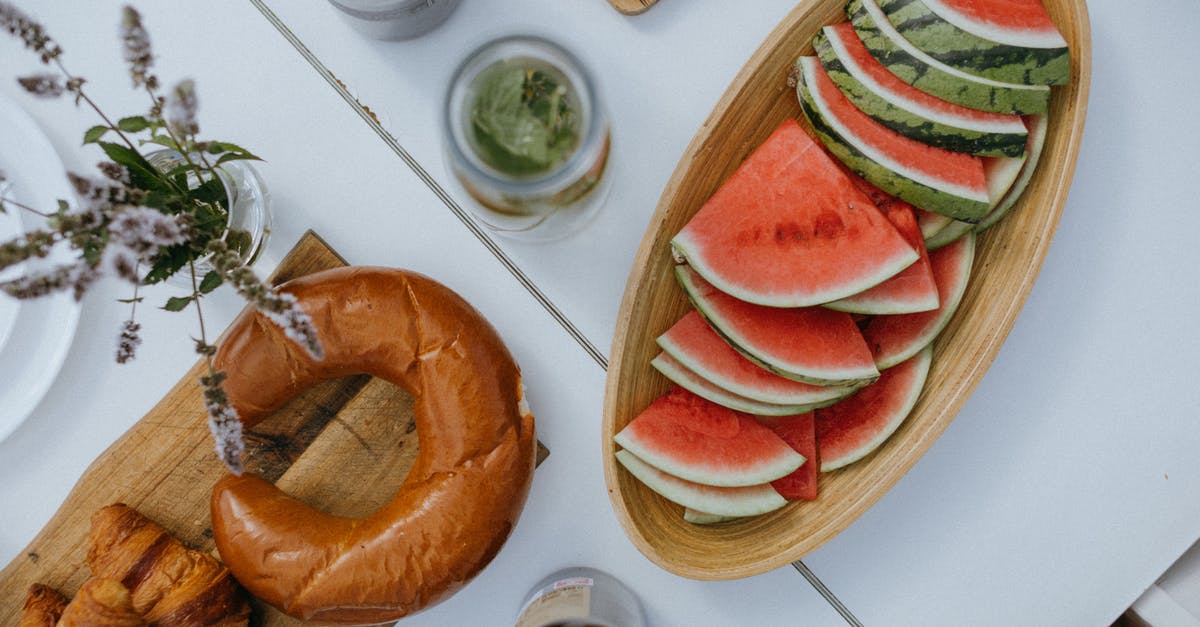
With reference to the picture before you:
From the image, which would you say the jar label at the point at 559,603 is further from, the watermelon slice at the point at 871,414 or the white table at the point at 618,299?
the watermelon slice at the point at 871,414

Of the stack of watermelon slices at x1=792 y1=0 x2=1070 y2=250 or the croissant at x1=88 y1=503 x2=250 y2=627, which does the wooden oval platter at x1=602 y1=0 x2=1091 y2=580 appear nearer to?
the stack of watermelon slices at x1=792 y1=0 x2=1070 y2=250

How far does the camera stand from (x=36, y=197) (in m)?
1.12

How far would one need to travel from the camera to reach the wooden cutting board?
1.12m

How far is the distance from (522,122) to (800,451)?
60 centimetres

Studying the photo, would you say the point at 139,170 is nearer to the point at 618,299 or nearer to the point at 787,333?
the point at 618,299

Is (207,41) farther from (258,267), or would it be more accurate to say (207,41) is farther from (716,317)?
(716,317)

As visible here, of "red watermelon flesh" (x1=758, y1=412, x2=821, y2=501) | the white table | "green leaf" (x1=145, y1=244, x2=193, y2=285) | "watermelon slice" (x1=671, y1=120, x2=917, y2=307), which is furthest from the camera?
the white table

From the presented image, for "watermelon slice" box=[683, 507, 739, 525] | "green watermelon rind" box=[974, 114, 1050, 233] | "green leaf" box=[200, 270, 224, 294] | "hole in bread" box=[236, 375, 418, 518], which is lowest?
"watermelon slice" box=[683, 507, 739, 525]

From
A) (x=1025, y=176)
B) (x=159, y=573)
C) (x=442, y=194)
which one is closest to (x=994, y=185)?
(x=1025, y=176)

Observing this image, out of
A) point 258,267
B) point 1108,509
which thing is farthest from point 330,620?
point 1108,509

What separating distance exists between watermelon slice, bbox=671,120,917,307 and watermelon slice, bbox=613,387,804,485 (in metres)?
0.21

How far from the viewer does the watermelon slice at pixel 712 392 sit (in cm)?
102

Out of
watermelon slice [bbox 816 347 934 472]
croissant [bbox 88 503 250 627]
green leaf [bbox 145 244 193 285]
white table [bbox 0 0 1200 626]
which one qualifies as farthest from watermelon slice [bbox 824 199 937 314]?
croissant [bbox 88 503 250 627]

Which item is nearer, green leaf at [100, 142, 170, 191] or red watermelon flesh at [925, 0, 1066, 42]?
green leaf at [100, 142, 170, 191]
